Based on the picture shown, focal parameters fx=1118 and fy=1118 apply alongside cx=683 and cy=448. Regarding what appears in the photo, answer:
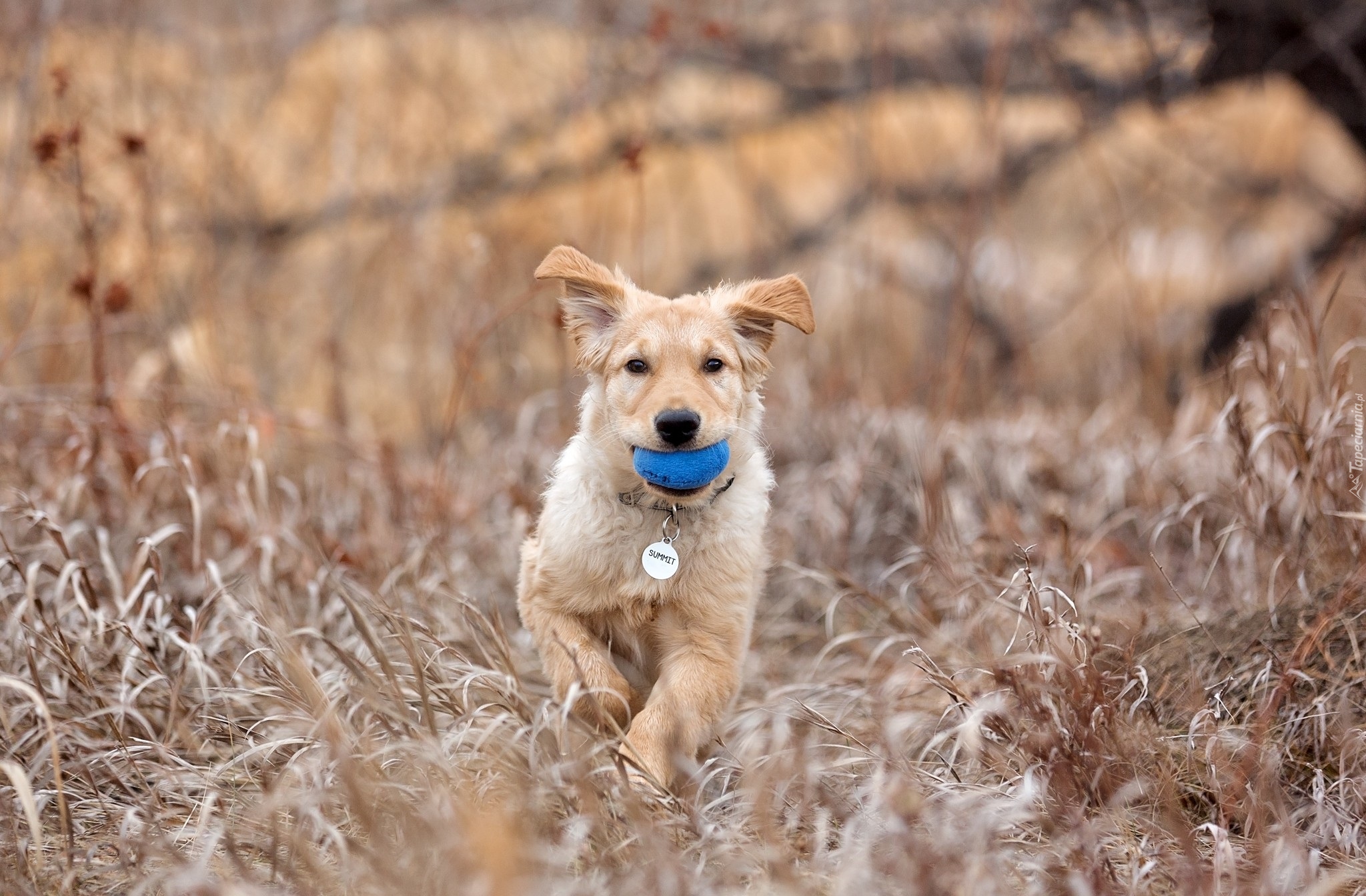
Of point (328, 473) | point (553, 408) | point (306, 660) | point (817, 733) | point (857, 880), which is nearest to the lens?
point (857, 880)

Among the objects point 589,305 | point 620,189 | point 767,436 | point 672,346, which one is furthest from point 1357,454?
point 620,189

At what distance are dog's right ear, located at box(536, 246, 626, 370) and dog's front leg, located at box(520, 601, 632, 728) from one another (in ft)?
2.40

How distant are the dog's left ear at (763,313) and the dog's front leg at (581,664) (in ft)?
2.93

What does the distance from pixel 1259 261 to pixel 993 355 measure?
2.15 metres

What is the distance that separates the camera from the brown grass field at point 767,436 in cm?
247

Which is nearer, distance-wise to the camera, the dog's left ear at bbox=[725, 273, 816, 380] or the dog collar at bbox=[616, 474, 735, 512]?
the dog collar at bbox=[616, 474, 735, 512]

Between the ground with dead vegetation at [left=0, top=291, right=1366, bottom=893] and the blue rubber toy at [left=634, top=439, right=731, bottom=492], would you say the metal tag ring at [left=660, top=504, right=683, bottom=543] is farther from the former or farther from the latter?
the ground with dead vegetation at [left=0, top=291, right=1366, bottom=893]

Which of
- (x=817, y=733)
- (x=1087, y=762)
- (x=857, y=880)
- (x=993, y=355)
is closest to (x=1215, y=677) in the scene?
(x=1087, y=762)

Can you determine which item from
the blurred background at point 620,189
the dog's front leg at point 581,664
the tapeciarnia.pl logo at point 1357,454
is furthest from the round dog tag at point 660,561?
the tapeciarnia.pl logo at point 1357,454

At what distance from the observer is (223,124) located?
669cm

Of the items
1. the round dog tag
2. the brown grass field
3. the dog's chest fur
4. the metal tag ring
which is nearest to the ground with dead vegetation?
the brown grass field

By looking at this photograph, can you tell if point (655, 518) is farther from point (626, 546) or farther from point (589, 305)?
point (589, 305)

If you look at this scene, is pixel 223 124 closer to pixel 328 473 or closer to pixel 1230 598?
pixel 328 473

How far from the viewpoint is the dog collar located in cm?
302
